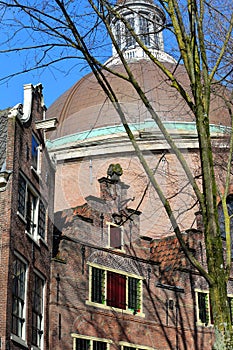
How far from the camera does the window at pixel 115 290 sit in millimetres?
22812

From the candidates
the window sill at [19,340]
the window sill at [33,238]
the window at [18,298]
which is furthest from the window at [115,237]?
the window sill at [19,340]

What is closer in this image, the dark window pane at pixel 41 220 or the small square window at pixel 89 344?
the dark window pane at pixel 41 220

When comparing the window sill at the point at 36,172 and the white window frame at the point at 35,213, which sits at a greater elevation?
the window sill at the point at 36,172

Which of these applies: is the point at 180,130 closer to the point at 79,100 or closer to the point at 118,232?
the point at 79,100

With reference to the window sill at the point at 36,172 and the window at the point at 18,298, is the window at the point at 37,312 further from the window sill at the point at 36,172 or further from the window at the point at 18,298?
the window sill at the point at 36,172

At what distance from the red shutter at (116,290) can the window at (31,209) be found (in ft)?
10.7

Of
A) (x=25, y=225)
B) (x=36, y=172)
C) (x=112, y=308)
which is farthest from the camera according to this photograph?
(x=112, y=308)

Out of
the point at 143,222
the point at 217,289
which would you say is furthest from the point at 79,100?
the point at 217,289

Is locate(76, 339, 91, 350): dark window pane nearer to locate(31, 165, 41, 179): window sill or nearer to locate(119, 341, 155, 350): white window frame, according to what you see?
locate(119, 341, 155, 350): white window frame

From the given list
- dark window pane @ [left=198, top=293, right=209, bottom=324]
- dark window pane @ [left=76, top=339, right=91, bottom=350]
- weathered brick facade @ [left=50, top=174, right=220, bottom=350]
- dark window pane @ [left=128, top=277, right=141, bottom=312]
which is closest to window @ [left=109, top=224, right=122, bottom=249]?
weathered brick facade @ [left=50, top=174, right=220, bottom=350]

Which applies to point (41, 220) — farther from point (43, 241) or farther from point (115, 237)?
point (115, 237)

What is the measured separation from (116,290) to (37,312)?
3.87 meters

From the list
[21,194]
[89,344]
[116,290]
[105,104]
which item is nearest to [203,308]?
[116,290]

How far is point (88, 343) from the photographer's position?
21797mm
